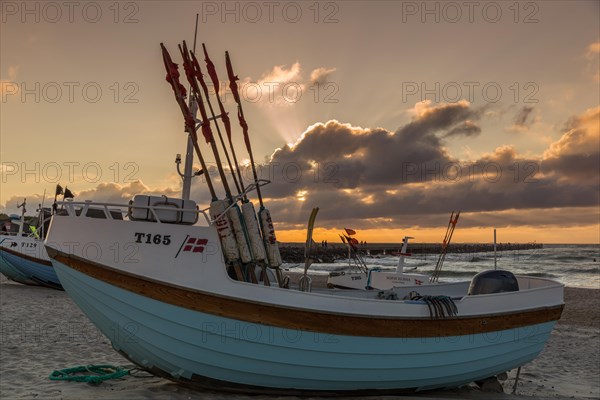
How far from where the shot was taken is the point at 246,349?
718cm

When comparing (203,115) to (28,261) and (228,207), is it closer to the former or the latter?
(228,207)

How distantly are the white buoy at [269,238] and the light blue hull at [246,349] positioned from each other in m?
1.45

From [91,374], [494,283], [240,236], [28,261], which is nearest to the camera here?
[240,236]

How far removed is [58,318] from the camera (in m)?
16.6

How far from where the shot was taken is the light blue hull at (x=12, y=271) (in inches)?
1107

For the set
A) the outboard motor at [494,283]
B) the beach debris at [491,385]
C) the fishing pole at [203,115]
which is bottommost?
the beach debris at [491,385]

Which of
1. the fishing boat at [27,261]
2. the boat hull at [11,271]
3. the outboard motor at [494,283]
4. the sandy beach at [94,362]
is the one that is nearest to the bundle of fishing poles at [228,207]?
the sandy beach at [94,362]

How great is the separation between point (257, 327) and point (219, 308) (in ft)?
1.98

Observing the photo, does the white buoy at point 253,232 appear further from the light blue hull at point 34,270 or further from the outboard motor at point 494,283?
the light blue hull at point 34,270

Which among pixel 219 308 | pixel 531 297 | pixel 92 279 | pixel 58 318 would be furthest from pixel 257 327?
pixel 58 318

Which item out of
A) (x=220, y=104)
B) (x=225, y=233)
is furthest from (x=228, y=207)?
(x=220, y=104)

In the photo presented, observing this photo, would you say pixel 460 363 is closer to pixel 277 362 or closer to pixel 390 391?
pixel 390 391

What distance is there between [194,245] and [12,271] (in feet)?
85.8

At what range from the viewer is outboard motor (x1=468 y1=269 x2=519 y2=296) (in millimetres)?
9438
